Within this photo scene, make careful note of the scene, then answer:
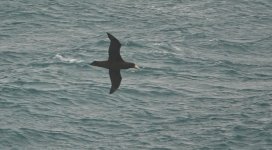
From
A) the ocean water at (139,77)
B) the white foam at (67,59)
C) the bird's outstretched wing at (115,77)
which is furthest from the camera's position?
the white foam at (67,59)

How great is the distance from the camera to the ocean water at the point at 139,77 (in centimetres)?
5747

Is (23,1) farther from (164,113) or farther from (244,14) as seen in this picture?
(164,113)

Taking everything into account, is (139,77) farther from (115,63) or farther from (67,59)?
(115,63)

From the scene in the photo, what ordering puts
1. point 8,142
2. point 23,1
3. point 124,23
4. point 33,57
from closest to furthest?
1. point 8,142
2. point 33,57
3. point 124,23
4. point 23,1

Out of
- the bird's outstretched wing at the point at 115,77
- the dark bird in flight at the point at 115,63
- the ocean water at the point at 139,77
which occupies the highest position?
the dark bird in flight at the point at 115,63

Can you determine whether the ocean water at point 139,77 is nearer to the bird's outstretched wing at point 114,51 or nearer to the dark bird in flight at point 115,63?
the dark bird in flight at point 115,63

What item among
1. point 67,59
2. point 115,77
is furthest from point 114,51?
point 67,59

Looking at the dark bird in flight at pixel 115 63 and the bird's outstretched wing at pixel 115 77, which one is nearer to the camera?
the dark bird in flight at pixel 115 63

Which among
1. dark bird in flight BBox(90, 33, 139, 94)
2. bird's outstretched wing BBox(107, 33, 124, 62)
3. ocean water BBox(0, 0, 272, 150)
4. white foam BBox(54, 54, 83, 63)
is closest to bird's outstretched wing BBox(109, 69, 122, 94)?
dark bird in flight BBox(90, 33, 139, 94)

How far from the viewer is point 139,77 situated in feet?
222

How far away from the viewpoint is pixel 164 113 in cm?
6188

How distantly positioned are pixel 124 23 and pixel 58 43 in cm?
1050

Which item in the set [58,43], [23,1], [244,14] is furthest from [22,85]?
[244,14]

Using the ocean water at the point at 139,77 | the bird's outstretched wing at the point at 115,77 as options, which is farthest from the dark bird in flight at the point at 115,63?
the ocean water at the point at 139,77
